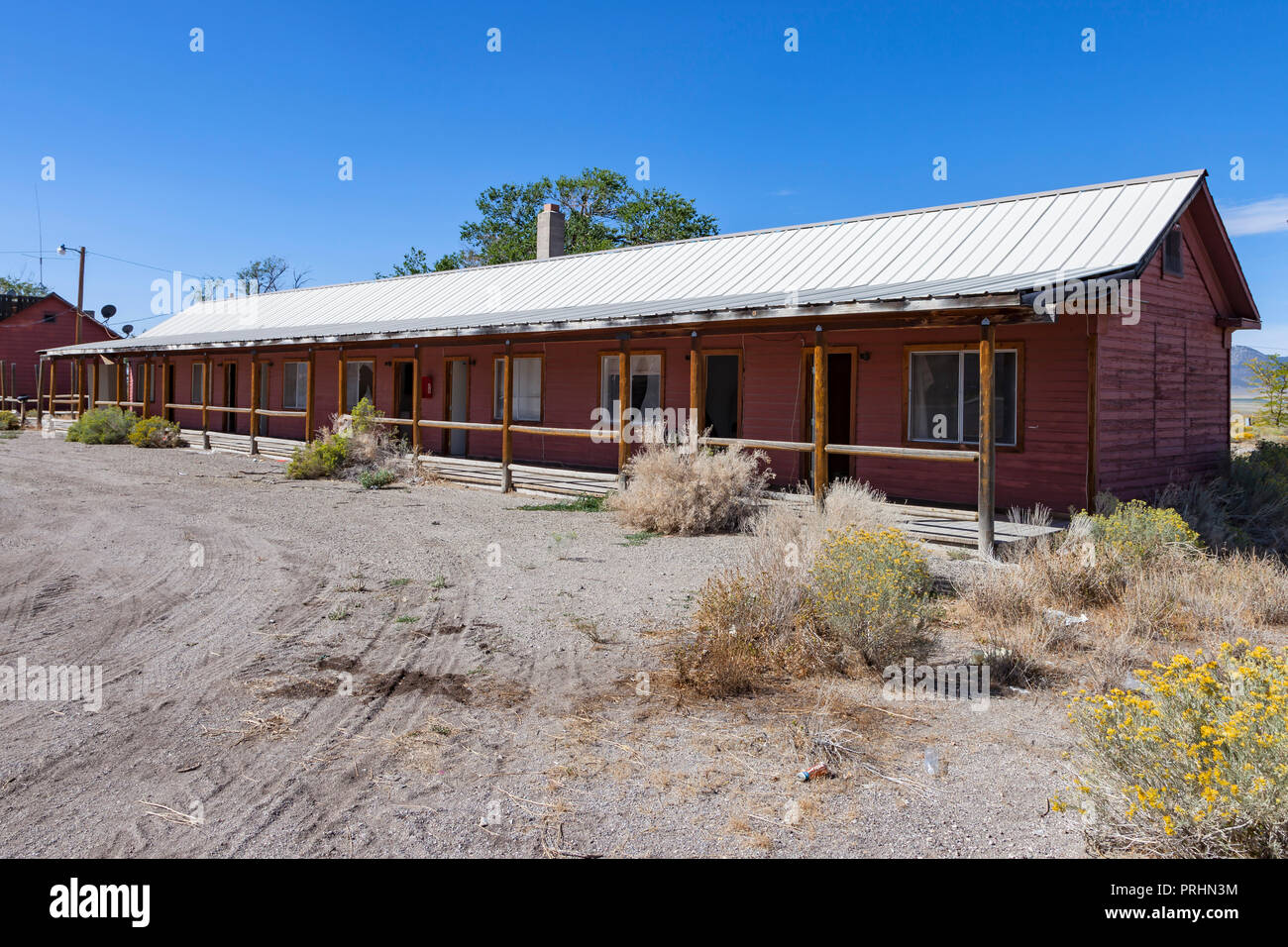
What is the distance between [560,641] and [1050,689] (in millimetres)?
3196

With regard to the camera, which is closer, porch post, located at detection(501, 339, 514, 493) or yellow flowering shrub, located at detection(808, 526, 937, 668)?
yellow flowering shrub, located at detection(808, 526, 937, 668)

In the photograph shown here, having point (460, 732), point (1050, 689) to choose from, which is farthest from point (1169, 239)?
point (460, 732)

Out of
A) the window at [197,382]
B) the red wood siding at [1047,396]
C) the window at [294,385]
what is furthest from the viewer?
the window at [197,382]

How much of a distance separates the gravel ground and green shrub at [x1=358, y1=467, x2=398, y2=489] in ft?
22.3

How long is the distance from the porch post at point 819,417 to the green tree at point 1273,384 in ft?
53.5

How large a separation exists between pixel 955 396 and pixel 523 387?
354 inches

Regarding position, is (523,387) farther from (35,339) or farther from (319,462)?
(35,339)

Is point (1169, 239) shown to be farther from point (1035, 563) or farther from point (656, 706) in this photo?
point (656, 706)

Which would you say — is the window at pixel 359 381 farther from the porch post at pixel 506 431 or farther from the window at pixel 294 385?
the porch post at pixel 506 431

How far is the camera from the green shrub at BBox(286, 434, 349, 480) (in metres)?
16.8

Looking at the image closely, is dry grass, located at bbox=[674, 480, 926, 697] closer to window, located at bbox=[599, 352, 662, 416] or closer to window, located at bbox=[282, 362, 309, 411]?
window, located at bbox=[599, 352, 662, 416]

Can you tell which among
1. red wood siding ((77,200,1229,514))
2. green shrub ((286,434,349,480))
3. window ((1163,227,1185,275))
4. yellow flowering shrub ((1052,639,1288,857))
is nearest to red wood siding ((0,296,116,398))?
green shrub ((286,434,349,480))

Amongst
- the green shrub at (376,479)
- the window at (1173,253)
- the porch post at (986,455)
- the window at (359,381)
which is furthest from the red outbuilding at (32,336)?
the window at (1173,253)

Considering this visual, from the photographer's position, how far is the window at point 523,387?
58.8ft
